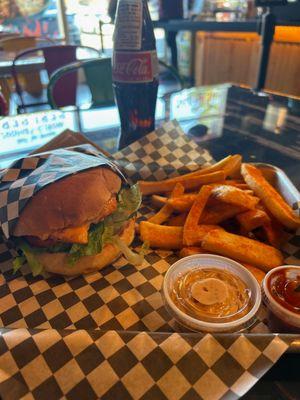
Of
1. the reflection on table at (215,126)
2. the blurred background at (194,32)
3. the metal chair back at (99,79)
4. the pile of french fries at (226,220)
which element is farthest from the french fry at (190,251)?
the blurred background at (194,32)

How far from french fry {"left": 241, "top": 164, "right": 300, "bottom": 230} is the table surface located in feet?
0.93

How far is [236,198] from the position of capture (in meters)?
1.23

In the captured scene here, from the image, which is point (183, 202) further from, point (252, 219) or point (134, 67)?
point (134, 67)

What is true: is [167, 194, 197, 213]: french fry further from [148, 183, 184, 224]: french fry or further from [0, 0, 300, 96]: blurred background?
[0, 0, 300, 96]: blurred background

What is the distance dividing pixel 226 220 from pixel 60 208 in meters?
0.72

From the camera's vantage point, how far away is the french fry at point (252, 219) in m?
1.25

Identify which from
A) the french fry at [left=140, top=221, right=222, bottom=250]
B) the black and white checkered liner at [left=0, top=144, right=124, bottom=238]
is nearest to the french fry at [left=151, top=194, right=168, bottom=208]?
the french fry at [left=140, top=221, right=222, bottom=250]

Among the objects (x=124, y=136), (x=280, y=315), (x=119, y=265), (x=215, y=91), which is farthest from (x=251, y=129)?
(x=280, y=315)

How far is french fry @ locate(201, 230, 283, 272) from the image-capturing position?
1.17 m

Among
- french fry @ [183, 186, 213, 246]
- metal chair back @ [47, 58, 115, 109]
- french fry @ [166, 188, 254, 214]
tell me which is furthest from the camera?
metal chair back @ [47, 58, 115, 109]

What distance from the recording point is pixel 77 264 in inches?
48.0

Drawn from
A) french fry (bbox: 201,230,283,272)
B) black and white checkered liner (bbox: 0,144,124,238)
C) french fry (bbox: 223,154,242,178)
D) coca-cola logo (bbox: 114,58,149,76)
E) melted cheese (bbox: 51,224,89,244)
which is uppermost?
coca-cola logo (bbox: 114,58,149,76)

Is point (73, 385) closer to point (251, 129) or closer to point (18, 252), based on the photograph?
point (18, 252)

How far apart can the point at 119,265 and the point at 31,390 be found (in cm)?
63
